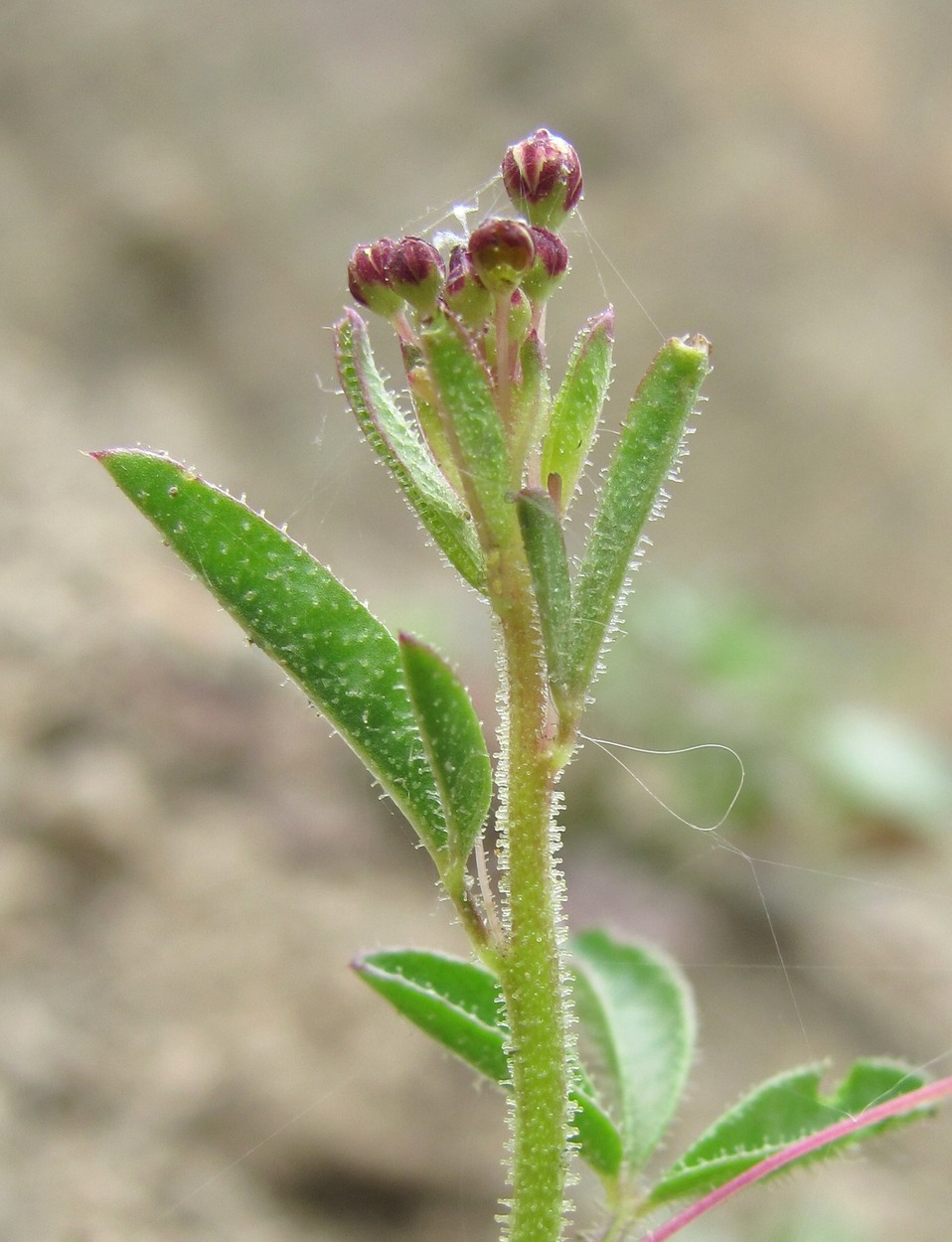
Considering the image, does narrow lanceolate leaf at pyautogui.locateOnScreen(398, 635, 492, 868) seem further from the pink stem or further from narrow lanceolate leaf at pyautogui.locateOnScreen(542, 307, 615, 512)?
the pink stem

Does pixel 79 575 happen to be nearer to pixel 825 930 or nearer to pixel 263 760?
pixel 263 760

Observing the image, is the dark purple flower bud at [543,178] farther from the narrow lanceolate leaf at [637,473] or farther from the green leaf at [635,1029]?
the green leaf at [635,1029]

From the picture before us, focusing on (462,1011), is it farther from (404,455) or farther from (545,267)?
(545,267)

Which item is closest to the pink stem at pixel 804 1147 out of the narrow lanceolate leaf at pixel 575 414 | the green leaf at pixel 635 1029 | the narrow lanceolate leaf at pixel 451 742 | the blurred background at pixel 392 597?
the green leaf at pixel 635 1029

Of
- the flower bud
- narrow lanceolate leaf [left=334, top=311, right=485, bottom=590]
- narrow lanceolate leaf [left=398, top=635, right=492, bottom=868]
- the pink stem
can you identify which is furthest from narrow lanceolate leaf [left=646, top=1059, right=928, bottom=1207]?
the flower bud

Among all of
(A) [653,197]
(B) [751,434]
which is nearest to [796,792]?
(B) [751,434]

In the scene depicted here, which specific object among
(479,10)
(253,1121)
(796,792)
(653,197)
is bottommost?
(253,1121)
